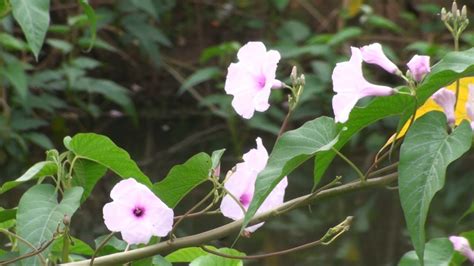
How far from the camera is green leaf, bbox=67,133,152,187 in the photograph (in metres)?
0.97

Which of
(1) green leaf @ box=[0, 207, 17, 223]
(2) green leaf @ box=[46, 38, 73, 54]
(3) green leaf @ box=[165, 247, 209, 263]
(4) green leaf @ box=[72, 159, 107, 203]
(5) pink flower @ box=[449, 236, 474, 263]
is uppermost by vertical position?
(4) green leaf @ box=[72, 159, 107, 203]

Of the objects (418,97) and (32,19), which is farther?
(32,19)

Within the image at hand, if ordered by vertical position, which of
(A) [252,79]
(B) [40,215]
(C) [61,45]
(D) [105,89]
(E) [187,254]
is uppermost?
(A) [252,79]

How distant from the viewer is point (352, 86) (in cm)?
88

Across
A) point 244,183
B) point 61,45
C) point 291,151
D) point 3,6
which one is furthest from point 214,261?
point 61,45

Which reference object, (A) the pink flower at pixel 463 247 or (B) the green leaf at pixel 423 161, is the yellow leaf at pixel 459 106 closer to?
(B) the green leaf at pixel 423 161

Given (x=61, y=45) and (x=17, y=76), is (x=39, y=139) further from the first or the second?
(x=61, y=45)

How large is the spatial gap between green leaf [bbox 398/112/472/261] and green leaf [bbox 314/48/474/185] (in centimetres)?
2

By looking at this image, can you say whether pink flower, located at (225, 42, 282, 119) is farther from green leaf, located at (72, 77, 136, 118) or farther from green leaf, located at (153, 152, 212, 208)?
green leaf, located at (72, 77, 136, 118)

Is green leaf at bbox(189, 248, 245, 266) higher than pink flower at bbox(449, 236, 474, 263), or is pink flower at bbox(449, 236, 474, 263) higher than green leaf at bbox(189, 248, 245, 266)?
pink flower at bbox(449, 236, 474, 263)

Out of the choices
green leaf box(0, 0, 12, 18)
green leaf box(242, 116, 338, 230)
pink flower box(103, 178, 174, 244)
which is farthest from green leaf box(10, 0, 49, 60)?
green leaf box(242, 116, 338, 230)

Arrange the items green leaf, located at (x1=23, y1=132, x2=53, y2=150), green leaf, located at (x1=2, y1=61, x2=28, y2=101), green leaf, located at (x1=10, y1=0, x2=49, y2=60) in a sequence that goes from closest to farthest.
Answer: green leaf, located at (x1=10, y1=0, x2=49, y2=60) < green leaf, located at (x1=2, y1=61, x2=28, y2=101) < green leaf, located at (x1=23, y1=132, x2=53, y2=150)

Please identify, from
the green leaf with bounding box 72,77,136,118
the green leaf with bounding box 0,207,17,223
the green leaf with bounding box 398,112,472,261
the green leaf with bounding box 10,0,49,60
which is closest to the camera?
the green leaf with bounding box 398,112,472,261

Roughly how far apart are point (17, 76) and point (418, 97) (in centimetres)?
298
